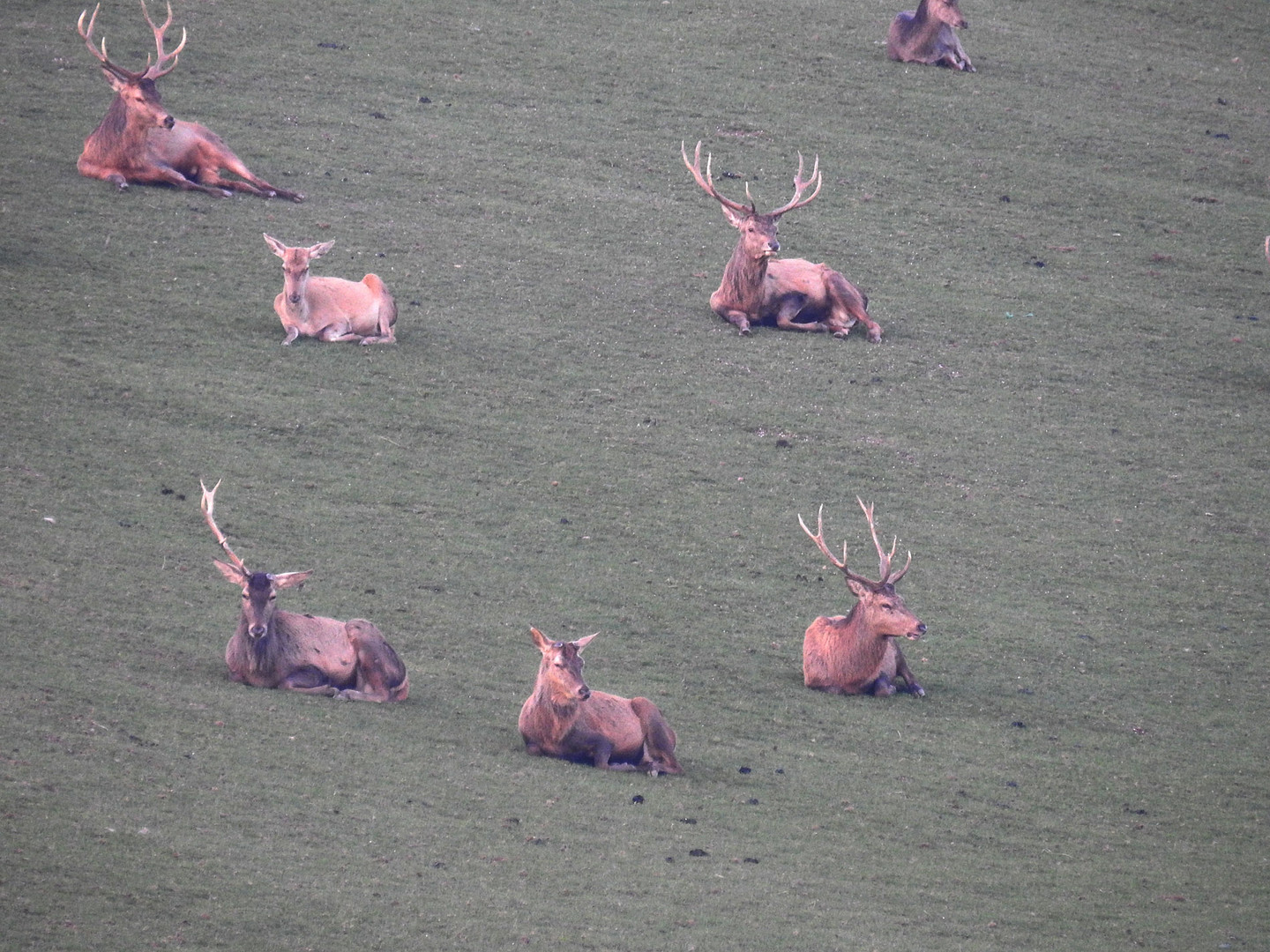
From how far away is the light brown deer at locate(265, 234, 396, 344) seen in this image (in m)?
13.4

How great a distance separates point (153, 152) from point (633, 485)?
6714 millimetres

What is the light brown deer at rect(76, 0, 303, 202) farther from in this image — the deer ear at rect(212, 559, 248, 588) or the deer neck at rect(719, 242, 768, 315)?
the deer ear at rect(212, 559, 248, 588)

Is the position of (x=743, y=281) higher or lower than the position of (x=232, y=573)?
higher

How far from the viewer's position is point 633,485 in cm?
1199

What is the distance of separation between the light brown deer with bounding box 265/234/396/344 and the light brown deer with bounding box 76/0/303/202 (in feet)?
8.44

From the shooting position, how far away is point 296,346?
13266mm

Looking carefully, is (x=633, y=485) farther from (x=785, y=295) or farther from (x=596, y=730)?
(x=596, y=730)

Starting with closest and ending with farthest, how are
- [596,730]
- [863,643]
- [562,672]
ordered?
[562,672] < [596,730] < [863,643]

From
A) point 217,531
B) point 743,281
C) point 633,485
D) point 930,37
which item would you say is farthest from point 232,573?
point 930,37

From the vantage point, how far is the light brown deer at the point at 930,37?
20797 millimetres

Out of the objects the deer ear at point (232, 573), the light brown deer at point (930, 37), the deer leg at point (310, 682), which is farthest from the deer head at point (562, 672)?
the light brown deer at point (930, 37)

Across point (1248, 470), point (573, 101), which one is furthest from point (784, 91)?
point (1248, 470)

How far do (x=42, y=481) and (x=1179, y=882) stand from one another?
745 centimetres

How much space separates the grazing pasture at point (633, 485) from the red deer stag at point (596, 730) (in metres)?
0.19
